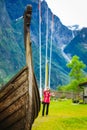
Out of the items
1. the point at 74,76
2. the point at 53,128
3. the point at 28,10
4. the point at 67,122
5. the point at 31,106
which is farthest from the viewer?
the point at 74,76

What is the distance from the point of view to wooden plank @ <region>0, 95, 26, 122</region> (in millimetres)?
11477

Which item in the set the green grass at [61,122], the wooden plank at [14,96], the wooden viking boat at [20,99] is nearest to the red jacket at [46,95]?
the green grass at [61,122]

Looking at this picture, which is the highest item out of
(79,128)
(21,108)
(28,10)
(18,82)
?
(28,10)

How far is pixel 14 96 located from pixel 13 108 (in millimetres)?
396

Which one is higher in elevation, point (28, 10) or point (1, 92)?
point (28, 10)

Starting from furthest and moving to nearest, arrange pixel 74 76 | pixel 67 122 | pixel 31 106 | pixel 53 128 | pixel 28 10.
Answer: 1. pixel 74 76
2. pixel 67 122
3. pixel 53 128
4. pixel 28 10
5. pixel 31 106

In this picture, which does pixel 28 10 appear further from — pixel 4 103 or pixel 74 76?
pixel 74 76

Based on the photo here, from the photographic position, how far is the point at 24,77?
11523mm

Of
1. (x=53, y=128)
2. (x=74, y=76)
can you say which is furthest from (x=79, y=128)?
(x=74, y=76)

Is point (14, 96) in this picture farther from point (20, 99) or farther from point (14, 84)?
point (14, 84)

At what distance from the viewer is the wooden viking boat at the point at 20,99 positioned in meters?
11.4

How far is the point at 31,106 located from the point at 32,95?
34cm

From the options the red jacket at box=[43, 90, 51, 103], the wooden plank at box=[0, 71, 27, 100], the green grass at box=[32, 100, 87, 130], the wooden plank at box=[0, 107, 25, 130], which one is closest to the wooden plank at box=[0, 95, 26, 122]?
the wooden plank at box=[0, 107, 25, 130]

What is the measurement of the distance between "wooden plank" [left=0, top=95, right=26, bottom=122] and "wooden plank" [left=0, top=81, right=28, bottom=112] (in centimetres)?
9
